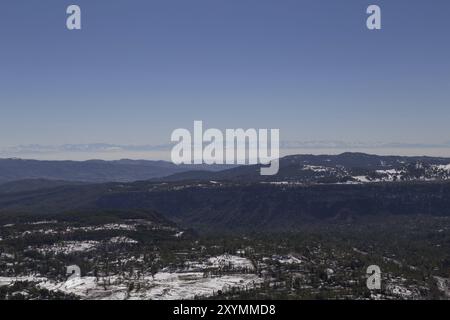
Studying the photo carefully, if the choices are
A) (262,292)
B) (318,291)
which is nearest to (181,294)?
(262,292)
